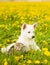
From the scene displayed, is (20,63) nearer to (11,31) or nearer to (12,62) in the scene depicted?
(12,62)

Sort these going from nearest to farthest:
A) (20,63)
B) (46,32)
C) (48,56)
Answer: (20,63) < (48,56) < (46,32)

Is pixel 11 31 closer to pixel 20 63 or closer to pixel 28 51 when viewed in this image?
pixel 28 51

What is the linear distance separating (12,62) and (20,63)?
19cm

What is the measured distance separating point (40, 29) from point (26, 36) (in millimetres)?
3732

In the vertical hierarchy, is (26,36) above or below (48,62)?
above

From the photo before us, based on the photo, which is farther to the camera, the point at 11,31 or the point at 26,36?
the point at 11,31

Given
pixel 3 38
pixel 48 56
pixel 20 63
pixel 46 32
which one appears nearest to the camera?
pixel 20 63

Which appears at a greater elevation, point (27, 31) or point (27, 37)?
point (27, 31)

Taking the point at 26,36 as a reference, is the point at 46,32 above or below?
below

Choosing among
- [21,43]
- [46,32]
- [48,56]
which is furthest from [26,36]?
[46,32]

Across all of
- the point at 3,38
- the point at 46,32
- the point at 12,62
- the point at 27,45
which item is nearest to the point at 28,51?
the point at 27,45

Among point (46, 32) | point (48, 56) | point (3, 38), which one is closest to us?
point (48, 56)

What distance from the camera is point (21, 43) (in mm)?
6047

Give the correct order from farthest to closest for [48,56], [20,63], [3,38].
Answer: [3,38] < [48,56] < [20,63]
